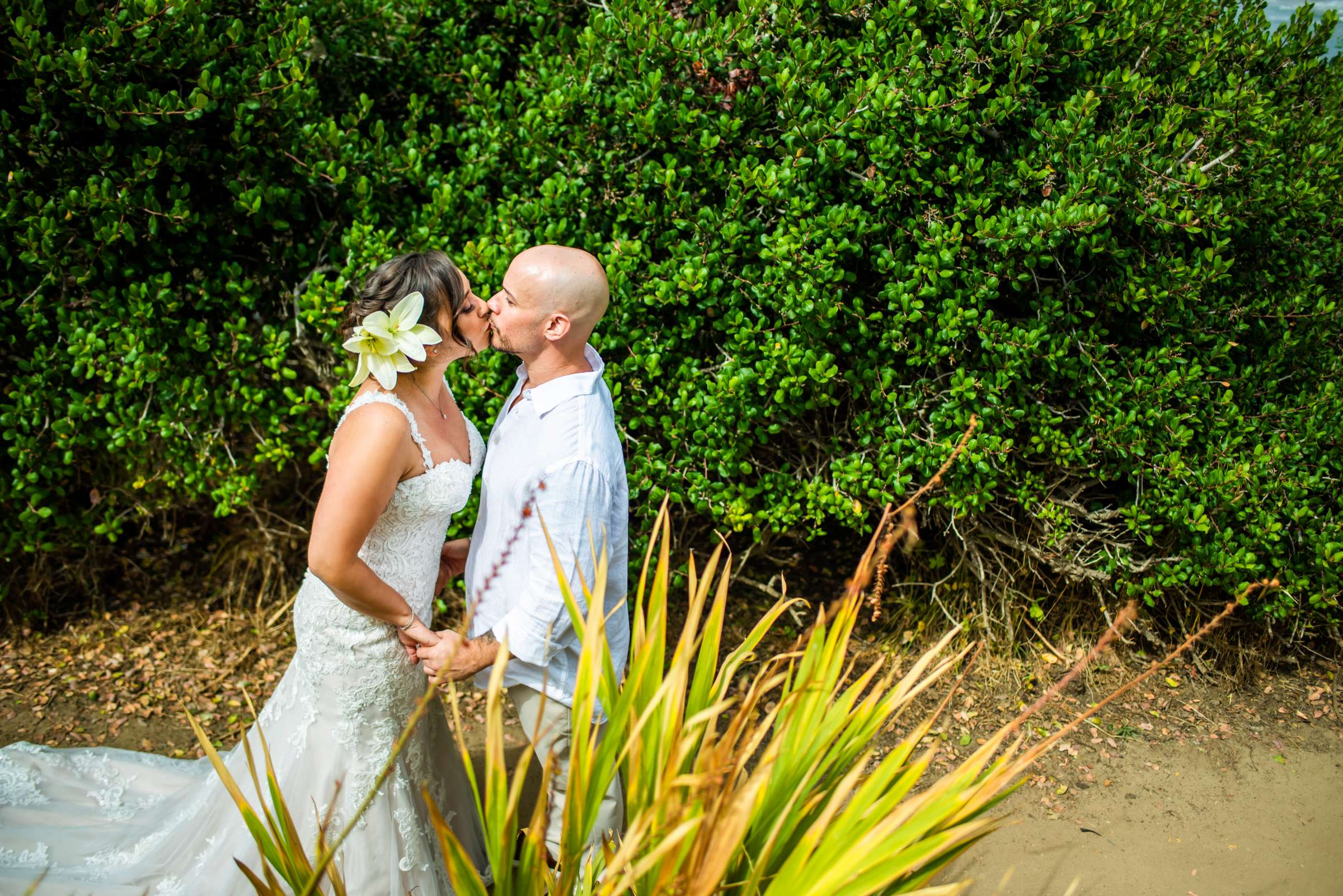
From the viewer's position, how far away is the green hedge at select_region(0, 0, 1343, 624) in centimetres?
377

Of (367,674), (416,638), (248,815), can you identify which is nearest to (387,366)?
(416,638)

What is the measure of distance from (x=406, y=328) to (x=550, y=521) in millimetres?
725

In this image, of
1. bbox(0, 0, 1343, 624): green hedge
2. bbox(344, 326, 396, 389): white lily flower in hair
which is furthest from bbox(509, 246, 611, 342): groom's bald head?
bbox(0, 0, 1343, 624): green hedge

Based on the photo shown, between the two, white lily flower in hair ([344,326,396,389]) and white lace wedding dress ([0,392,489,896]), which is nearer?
white lily flower in hair ([344,326,396,389])

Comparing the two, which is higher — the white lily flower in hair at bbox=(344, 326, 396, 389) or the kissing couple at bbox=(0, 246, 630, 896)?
the white lily flower in hair at bbox=(344, 326, 396, 389)

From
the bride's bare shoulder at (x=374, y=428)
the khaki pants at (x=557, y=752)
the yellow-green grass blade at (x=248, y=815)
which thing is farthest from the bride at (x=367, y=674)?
the yellow-green grass blade at (x=248, y=815)

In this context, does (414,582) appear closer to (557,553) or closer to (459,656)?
(459,656)

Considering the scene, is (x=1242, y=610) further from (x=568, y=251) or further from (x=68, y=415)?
(x=68, y=415)

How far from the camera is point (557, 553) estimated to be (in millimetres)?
2830

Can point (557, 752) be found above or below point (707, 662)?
below

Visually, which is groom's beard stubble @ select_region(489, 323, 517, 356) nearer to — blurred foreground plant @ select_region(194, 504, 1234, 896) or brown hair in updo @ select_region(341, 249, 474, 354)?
brown hair in updo @ select_region(341, 249, 474, 354)

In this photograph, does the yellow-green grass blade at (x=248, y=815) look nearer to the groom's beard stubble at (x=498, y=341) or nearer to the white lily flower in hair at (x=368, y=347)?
the white lily flower in hair at (x=368, y=347)

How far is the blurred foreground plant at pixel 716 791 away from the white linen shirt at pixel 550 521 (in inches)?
21.3

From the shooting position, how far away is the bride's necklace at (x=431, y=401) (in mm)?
2943
